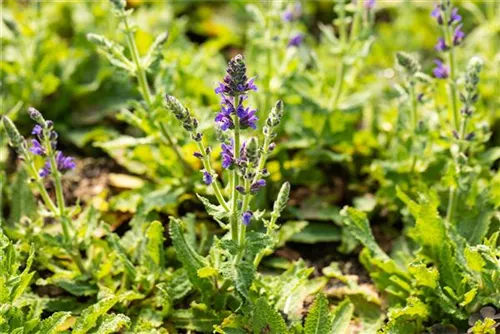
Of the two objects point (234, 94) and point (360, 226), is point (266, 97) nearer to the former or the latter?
point (360, 226)

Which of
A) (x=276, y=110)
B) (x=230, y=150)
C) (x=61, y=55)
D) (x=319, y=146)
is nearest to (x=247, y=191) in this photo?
(x=230, y=150)

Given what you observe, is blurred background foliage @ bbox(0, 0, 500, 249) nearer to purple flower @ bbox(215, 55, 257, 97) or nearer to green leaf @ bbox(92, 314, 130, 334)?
green leaf @ bbox(92, 314, 130, 334)

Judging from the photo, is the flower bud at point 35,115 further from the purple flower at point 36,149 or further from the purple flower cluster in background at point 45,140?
the purple flower at point 36,149

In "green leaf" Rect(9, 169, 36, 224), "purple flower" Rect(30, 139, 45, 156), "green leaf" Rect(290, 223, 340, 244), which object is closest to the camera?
"purple flower" Rect(30, 139, 45, 156)

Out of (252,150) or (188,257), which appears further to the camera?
(188,257)

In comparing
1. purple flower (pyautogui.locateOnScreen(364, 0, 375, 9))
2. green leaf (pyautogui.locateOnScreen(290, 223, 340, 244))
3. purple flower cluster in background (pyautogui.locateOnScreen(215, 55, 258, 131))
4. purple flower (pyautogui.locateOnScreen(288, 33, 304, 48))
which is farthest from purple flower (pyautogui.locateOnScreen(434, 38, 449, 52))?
purple flower cluster in background (pyautogui.locateOnScreen(215, 55, 258, 131))

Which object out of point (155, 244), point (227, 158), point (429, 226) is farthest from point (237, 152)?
point (429, 226)
